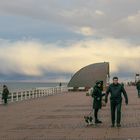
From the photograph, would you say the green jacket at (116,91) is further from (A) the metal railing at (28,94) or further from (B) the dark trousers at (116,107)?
(A) the metal railing at (28,94)

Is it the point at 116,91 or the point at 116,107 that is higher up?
the point at 116,91

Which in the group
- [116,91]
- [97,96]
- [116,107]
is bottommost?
[116,107]

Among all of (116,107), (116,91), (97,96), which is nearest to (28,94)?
(97,96)

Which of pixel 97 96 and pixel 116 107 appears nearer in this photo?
pixel 116 107

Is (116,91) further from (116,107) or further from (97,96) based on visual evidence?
(97,96)

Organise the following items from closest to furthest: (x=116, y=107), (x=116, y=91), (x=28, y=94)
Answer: (x=116, y=91) → (x=116, y=107) → (x=28, y=94)

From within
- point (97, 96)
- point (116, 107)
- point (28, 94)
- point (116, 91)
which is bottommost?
point (116, 107)

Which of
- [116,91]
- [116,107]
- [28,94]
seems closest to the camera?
[116,91]

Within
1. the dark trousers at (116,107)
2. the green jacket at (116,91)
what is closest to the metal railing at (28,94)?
the dark trousers at (116,107)

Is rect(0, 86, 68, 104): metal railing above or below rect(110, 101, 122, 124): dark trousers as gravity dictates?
above

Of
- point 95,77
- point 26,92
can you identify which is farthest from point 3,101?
point 95,77

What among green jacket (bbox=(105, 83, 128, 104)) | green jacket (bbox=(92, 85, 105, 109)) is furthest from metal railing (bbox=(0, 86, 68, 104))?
green jacket (bbox=(105, 83, 128, 104))

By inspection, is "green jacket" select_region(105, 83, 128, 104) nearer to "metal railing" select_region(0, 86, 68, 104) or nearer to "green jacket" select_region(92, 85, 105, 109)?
"green jacket" select_region(92, 85, 105, 109)

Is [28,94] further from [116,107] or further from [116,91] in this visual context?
[116,91]
